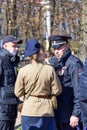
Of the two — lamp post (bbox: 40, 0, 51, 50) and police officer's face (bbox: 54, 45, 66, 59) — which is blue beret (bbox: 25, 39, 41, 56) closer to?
police officer's face (bbox: 54, 45, 66, 59)

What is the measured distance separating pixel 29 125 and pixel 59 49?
1.08 m

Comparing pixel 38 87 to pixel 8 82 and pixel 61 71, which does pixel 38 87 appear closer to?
pixel 61 71

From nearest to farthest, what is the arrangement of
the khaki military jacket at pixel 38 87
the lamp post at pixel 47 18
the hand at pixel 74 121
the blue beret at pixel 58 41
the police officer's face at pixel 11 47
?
the hand at pixel 74 121 → the khaki military jacket at pixel 38 87 → the blue beret at pixel 58 41 → the police officer's face at pixel 11 47 → the lamp post at pixel 47 18

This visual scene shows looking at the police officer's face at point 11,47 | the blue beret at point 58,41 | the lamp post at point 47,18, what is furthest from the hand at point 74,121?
the lamp post at point 47,18

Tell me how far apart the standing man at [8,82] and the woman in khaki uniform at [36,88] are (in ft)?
1.34

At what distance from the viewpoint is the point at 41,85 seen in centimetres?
548

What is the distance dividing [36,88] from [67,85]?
1.33ft

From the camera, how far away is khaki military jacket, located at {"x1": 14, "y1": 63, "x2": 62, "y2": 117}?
5.48m

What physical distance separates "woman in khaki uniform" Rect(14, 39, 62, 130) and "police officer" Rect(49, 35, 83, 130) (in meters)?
0.13

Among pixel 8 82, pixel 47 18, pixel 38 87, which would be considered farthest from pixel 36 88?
pixel 47 18

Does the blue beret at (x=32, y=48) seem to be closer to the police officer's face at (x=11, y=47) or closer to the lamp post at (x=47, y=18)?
the police officer's face at (x=11, y=47)

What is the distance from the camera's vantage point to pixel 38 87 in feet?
18.0

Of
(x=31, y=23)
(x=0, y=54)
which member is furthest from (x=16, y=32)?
(x=0, y=54)

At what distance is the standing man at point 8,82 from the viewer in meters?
5.99
